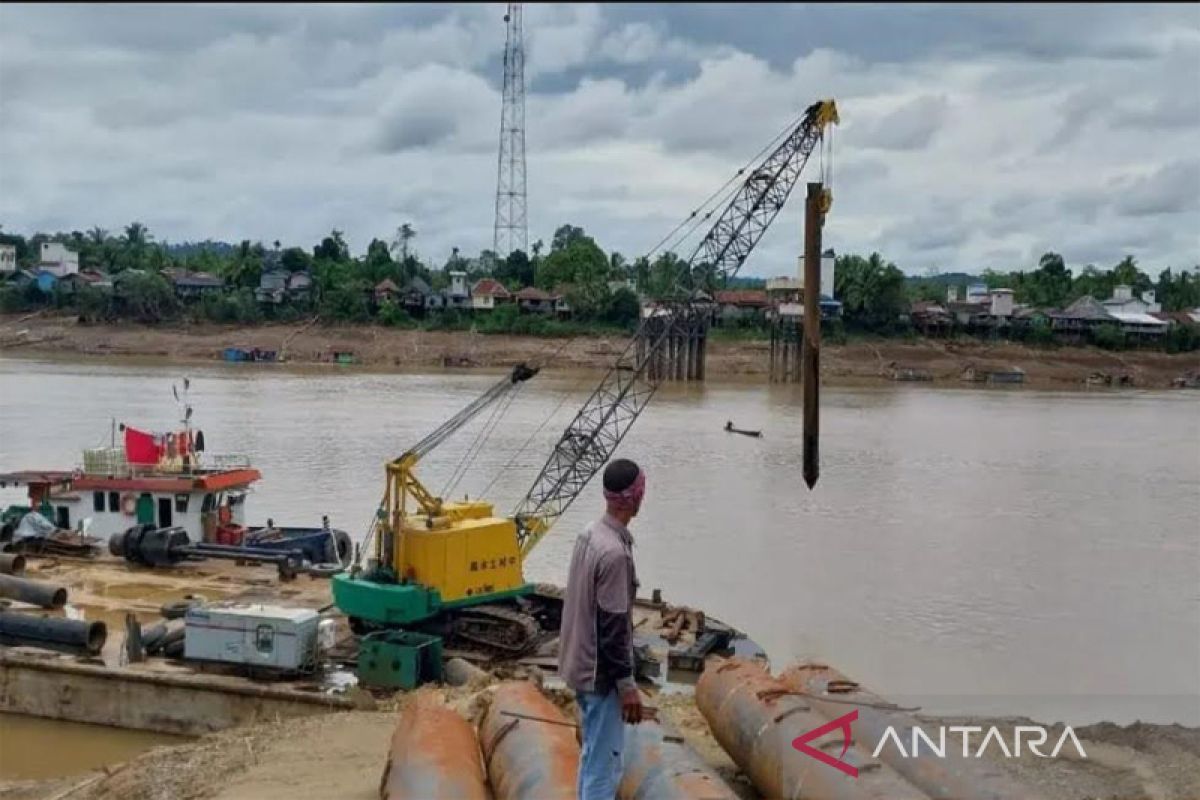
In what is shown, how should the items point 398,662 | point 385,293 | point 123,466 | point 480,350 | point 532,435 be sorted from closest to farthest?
point 398,662
point 123,466
point 532,435
point 480,350
point 385,293

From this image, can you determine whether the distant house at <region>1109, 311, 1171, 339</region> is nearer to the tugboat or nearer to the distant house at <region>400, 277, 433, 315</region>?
the distant house at <region>400, 277, 433, 315</region>

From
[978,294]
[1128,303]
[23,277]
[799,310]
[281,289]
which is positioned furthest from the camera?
[978,294]

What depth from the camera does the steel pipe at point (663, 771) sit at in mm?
6598

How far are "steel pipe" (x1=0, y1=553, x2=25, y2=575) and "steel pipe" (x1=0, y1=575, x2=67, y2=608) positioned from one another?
1.43 meters

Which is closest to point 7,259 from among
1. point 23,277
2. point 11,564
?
point 23,277

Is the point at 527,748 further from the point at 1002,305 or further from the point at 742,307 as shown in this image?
the point at 1002,305

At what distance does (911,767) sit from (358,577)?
8.98 m

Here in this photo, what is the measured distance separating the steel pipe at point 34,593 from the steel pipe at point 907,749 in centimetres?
1135

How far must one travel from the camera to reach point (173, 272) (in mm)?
94812

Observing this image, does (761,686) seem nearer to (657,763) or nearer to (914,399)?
(657,763)

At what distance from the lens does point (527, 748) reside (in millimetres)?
7266

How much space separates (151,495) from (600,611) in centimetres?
1581

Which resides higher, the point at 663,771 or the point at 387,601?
the point at 663,771

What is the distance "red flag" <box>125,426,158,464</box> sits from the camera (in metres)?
19.6
